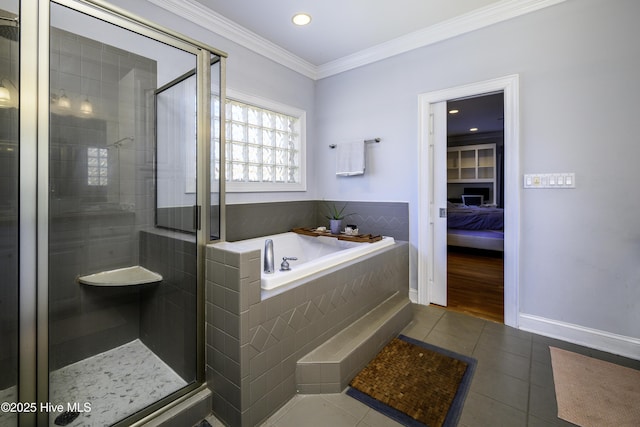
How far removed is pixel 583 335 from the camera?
2121 mm

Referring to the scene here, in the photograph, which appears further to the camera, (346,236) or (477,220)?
(477,220)

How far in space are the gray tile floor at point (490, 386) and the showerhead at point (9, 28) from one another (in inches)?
78.9

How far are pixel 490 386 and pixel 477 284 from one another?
1920 millimetres

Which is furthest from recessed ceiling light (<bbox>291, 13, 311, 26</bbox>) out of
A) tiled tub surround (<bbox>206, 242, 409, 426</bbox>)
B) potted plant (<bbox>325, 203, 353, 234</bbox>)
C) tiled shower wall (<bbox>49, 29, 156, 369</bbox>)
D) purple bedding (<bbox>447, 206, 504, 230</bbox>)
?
purple bedding (<bbox>447, 206, 504, 230</bbox>)

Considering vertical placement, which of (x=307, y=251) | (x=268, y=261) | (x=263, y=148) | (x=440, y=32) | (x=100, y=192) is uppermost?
(x=440, y=32)

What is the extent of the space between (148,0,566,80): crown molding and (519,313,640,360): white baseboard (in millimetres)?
2453

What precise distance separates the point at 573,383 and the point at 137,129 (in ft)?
10.7

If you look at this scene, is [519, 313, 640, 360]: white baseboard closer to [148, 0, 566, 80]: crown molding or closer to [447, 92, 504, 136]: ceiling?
[148, 0, 566, 80]: crown molding

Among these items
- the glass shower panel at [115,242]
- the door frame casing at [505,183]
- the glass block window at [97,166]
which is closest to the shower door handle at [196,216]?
the glass shower panel at [115,242]

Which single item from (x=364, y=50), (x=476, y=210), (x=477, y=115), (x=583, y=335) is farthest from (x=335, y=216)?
(x=477, y=115)

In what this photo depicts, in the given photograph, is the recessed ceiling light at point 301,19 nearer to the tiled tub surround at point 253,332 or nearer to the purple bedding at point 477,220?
the tiled tub surround at point 253,332

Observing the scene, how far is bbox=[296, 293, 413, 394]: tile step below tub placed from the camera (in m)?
1.61

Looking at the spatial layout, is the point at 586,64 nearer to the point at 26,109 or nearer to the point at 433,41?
the point at 433,41

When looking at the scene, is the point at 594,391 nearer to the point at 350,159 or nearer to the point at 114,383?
the point at 350,159
